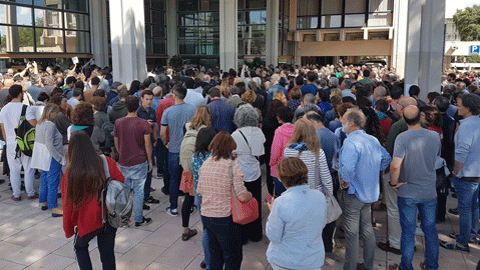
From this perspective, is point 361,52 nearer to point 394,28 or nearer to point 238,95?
point 394,28

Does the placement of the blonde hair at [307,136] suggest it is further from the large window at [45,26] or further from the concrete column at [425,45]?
the large window at [45,26]

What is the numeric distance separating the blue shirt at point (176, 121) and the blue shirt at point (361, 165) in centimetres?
267

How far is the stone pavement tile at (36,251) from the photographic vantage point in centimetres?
468

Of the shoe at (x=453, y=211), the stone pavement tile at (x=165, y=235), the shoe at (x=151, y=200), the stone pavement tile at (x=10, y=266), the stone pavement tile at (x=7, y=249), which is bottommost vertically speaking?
the stone pavement tile at (x=10, y=266)

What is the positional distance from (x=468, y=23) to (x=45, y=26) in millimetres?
63798

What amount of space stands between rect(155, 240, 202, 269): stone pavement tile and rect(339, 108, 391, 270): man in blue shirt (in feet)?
6.13

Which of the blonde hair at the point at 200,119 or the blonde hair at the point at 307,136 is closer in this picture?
the blonde hair at the point at 307,136

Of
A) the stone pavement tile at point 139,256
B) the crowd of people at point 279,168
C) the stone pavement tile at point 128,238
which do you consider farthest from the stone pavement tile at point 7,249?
the stone pavement tile at point 139,256

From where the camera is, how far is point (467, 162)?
468 cm

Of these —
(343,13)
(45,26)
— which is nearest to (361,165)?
(45,26)

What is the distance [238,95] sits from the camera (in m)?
7.67

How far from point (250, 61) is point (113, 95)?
58.8ft

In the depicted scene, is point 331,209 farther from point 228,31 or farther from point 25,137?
point 228,31

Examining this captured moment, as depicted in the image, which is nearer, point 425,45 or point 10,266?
point 10,266
